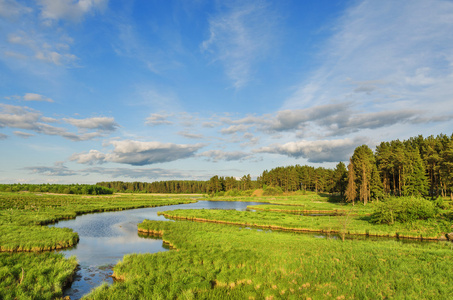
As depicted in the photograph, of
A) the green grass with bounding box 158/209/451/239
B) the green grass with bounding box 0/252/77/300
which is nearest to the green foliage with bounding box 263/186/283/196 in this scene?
the green grass with bounding box 158/209/451/239

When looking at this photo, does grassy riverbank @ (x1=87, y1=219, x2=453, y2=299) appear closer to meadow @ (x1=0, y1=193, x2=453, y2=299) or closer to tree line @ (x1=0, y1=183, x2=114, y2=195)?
meadow @ (x1=0, y1=193, x2=453, y2=299)

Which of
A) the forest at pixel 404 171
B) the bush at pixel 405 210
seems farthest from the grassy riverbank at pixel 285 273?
the forest at pixel 404 171

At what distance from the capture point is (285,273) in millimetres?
18953

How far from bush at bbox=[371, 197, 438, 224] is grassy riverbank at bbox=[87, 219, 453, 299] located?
20837 millimetres

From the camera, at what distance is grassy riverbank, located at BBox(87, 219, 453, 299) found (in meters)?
15.4

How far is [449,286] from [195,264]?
58.9 feet

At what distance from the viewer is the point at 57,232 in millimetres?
35219

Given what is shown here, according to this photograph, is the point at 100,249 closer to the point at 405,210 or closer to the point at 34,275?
the point at 34,275

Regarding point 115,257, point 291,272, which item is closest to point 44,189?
point 115,257

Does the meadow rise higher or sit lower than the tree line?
higher

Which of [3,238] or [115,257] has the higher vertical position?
[3,238]

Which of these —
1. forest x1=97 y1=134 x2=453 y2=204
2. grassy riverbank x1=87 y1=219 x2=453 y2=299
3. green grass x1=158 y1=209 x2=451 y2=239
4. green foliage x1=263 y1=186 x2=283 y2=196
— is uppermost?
forest x1=97 y1=134 x2=453 y2=204

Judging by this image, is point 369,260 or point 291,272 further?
point 369,260

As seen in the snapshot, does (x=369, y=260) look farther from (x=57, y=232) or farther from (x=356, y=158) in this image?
(x=356, y=158)
